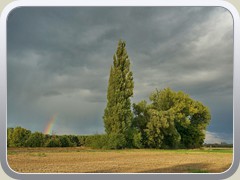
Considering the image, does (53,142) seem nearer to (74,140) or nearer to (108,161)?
(74,140)

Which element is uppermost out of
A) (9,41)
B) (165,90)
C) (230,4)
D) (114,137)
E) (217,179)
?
(230,4)

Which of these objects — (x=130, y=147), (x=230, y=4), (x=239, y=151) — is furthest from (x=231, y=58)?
(x=130, y=147)

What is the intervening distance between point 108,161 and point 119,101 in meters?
2.62

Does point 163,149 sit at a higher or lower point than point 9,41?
lower

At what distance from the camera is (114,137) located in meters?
10.4

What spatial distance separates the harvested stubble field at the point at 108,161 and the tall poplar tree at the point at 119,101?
787 millimetres

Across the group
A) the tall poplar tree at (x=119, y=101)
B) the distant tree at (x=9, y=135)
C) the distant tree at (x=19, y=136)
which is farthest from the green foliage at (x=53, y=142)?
the tall poplar tree at (x=119, y=101)

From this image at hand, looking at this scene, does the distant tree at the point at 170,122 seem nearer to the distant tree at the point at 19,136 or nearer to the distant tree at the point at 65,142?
the distant tree at the point at 65,142

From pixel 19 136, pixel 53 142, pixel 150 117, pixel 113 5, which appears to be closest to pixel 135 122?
pixel 150 117

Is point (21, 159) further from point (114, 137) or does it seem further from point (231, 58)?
point (231, 58)

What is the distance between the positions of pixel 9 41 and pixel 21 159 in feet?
6.47

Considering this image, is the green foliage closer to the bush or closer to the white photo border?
the bush

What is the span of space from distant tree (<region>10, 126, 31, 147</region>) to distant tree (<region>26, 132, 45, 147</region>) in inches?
4.0

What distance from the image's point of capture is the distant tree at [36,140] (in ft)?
27.9
